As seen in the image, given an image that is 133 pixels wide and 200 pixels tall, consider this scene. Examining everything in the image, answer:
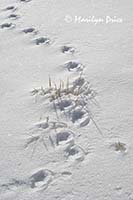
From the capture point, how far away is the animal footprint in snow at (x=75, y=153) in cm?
188

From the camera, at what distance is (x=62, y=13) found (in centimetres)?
318

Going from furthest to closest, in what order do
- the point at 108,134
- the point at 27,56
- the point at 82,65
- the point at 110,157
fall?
the point at 27,56 → the point at 82,65 → the point at 108,134 → the point at 110,157

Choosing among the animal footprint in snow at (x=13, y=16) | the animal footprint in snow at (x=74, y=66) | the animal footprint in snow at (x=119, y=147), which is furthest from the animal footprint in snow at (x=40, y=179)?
the animal footprint in snow at (x=13, y=16)

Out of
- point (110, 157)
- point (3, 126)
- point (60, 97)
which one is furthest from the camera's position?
point (60, 97)

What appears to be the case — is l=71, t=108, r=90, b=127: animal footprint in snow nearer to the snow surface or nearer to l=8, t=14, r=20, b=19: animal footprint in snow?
the snow surface

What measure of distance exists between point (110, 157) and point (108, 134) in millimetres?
155

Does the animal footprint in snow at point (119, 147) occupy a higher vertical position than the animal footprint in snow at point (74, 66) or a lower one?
lower

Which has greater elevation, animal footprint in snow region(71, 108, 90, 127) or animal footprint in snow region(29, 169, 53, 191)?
animal footprint in snow region(71, 108, 90, 127)

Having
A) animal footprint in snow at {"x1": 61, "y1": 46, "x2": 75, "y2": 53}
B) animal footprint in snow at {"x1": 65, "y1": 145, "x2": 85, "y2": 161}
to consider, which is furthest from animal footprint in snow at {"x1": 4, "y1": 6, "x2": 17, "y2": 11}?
animal footprint in snow at {"x1": 65, "y1": 145, "x2": 85, "y2": 161}

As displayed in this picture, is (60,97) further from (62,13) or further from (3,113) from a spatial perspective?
(62,13)

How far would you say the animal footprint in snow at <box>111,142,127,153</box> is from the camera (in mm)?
1875

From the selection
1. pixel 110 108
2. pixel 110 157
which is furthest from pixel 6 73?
pixel 110 157

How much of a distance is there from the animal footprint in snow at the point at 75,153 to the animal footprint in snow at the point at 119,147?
0.47 ft

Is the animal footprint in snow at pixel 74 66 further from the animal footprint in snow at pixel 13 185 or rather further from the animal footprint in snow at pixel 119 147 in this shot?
the animal footprint in snow at pixel 13 185
